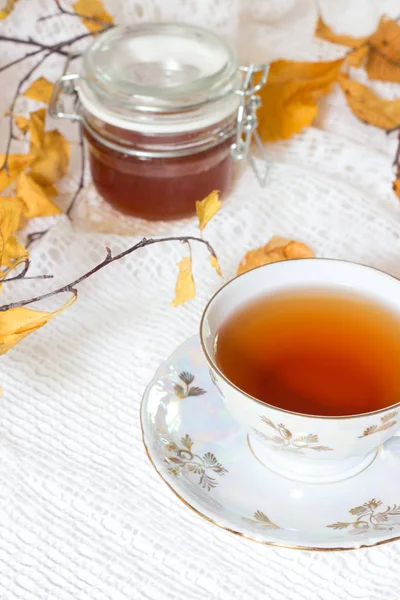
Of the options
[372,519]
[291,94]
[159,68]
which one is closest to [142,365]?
[372,519]

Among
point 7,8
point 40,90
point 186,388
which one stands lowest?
point 186,388

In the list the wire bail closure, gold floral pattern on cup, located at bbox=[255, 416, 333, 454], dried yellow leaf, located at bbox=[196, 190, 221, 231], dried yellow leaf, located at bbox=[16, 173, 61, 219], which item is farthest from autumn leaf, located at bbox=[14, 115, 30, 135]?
gold floral pattern on cup, located at bbox=[255, 416, 333, 454]

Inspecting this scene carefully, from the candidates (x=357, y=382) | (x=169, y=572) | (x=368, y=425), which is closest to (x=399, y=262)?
(x=357, y=382)

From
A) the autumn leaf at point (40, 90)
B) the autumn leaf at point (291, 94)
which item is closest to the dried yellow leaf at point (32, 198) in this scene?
the autumn leaf at point (40, 90)

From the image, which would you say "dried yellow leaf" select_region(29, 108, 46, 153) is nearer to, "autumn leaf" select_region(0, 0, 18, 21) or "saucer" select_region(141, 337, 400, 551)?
"autumn leaf" select_region(0, 0, 18, 21)

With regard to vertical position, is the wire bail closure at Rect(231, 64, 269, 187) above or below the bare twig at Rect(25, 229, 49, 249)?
above

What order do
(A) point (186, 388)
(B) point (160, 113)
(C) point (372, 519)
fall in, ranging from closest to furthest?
(C) point (372, 519) → (A) point (186, 388) → (B) point (160, 113)

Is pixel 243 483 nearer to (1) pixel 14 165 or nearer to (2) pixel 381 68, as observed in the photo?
(1) pixel 14 165
